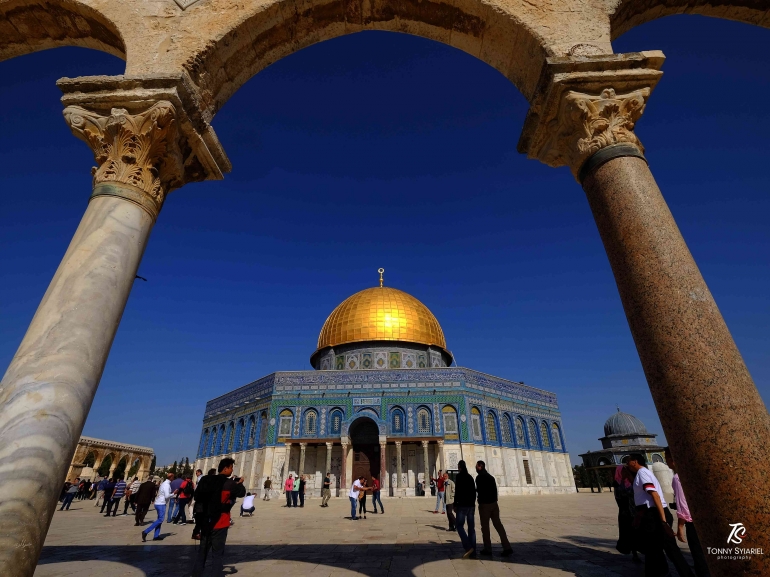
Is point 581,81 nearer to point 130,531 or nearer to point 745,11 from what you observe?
point 745,11

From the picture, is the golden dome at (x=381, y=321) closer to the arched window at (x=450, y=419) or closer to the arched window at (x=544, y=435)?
the arched window at (x=450, y=419)

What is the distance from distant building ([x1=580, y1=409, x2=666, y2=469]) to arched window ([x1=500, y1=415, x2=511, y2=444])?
46.1ft

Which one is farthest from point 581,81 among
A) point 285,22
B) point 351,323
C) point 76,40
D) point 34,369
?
point 351,323

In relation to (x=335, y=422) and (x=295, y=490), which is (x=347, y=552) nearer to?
(x=295, y=490)

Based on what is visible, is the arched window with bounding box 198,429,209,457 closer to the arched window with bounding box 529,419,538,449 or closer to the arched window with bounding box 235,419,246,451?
the arched window with bounding box 235,419,246,451

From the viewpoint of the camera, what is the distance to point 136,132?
339 centimetres

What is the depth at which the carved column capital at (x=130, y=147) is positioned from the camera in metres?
3.29

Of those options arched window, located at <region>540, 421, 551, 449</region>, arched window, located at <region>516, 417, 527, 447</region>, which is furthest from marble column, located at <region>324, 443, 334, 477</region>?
arched window, located at <region>540, 421, 551, 449</region>

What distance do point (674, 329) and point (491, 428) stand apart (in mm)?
21812

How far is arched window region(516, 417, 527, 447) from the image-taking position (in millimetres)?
23719

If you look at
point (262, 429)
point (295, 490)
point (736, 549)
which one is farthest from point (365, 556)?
point (262, 429)

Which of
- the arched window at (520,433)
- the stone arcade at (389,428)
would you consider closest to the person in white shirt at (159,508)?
the stone arcade at (389,428)

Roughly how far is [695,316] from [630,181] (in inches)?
41.2

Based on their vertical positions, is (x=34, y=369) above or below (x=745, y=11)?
below
